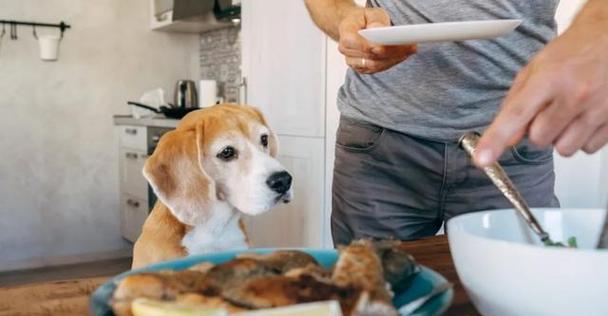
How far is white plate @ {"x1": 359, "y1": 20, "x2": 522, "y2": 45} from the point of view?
0.72 m

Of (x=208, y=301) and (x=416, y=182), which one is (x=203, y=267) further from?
(x=416, y=182)

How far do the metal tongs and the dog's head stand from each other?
2.86 feet

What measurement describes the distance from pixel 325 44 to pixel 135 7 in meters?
2.26

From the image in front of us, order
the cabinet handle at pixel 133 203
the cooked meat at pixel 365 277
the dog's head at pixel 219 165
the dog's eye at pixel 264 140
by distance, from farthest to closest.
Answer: the cabinet handle at pixel 133 203 < the dog's eye at pixel 264 140 < the dog's head at pixel 219 165 < the cooked meat at pixel 365 277

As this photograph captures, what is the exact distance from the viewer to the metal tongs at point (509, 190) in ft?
2.02

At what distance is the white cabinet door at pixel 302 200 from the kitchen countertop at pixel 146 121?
84 centimetres

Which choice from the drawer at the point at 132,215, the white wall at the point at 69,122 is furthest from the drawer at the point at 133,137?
the drawer at the point at 132,215

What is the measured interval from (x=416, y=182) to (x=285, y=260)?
698 millimetres

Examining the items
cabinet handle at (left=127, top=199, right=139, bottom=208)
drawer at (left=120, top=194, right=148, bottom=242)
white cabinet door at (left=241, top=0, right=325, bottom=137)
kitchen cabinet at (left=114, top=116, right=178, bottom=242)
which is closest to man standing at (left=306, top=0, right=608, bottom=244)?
white cabinet door at (left=241, top=0, right=325, bottom=137)

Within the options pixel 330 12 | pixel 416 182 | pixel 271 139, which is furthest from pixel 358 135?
pixel 271 139

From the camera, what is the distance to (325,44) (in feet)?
A: 8.82

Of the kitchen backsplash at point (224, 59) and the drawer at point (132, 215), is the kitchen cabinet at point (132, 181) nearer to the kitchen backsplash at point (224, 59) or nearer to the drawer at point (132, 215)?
the drawer at point (132, 215)

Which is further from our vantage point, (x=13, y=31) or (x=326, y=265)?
(x=13, y=31)

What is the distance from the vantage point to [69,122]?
14.0 ft
